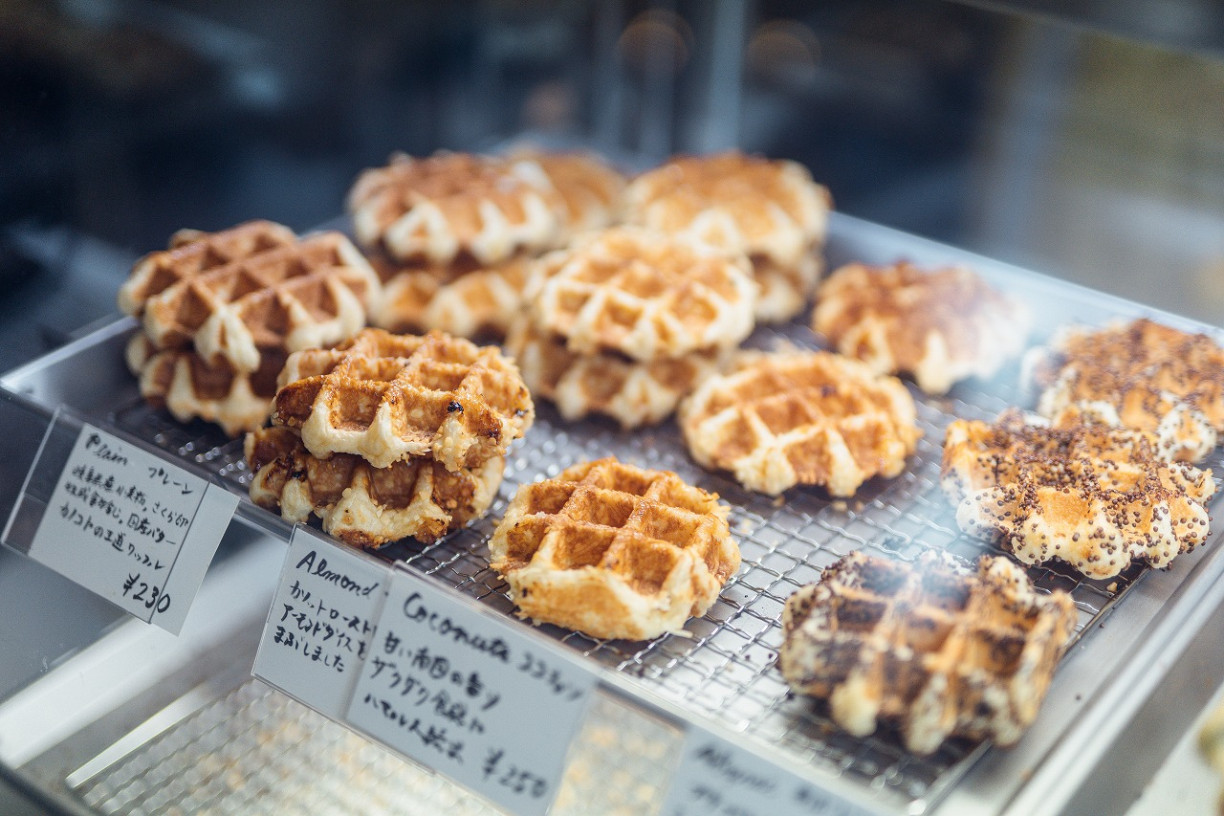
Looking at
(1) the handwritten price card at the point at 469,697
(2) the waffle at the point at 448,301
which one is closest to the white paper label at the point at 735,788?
(1) the handwritten price card at the point at 469,697

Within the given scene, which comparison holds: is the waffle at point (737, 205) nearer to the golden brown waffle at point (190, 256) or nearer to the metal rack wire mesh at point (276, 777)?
the golden brown waffle at point (190, 256)

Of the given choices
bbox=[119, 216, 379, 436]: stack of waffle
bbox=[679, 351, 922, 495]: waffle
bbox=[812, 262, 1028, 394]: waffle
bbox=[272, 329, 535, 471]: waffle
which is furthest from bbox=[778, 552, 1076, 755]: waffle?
bbox=[119, 216, 379, 436]: stack of waffle

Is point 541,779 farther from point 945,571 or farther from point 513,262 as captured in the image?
point 513,262

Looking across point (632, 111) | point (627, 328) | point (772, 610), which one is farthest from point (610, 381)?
point (632, 111)

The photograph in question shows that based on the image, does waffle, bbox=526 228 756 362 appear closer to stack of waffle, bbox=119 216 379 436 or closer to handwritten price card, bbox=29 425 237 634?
stack of waffle, bbox=119 216 379 436

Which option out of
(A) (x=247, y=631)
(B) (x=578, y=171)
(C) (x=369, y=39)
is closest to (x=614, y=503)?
(A) (x=247, y=631)

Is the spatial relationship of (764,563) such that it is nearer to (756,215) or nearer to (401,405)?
(401,405)
